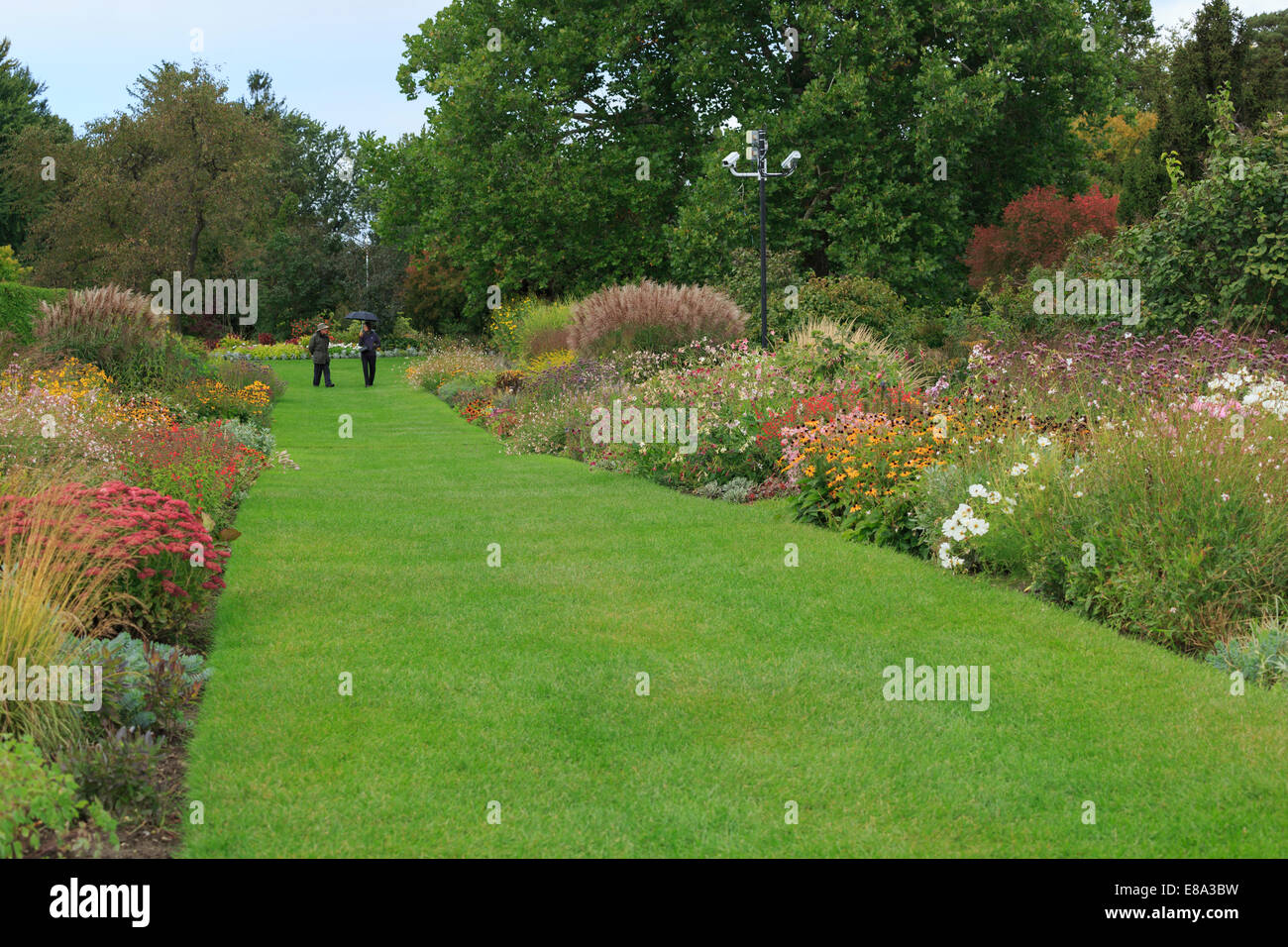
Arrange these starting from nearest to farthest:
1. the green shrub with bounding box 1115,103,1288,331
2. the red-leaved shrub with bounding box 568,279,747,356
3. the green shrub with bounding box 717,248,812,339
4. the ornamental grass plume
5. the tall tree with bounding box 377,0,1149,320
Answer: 1. the ornamental grass plume
2. the green shrub with bounding box 1115,103,1288,331
3. the red-leaved shrub with bounding box 568,279,747,356
4. the green shrub with bounding box 717,248,812,339
5. the tall tree with bounding box 377,0,1149,320

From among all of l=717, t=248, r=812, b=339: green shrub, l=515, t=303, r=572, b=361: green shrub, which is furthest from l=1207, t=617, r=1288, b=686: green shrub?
l=515, t=303, r=572, b=361: green shrub

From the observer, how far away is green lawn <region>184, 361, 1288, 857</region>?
391cm

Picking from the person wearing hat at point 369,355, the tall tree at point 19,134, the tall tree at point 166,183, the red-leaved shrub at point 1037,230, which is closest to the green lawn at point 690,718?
the red-leaved shrub at point 1037,230

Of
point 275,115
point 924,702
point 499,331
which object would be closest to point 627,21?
point 499,331

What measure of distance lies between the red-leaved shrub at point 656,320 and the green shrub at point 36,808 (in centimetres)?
1425

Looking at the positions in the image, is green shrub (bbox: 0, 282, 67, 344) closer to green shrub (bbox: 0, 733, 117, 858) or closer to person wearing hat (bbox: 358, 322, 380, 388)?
person wearing hat (bbox: 358, 322, 380, 388)

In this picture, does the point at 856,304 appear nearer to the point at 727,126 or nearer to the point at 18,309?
the point at 727,126

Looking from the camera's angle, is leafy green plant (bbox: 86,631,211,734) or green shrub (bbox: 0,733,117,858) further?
leafy green plant (bbox: 86,631,211,734)

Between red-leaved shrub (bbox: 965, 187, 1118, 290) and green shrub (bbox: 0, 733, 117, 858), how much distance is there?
939 inches

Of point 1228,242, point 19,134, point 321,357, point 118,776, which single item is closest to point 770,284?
point 1228,242

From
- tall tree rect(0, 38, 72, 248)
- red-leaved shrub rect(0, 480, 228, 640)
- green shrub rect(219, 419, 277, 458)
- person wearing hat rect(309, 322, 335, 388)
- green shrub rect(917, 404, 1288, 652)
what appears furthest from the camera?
tall tree rect(0, 38, 72, 248)

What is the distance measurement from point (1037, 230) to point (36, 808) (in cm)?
2485

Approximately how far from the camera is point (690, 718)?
499 cm
